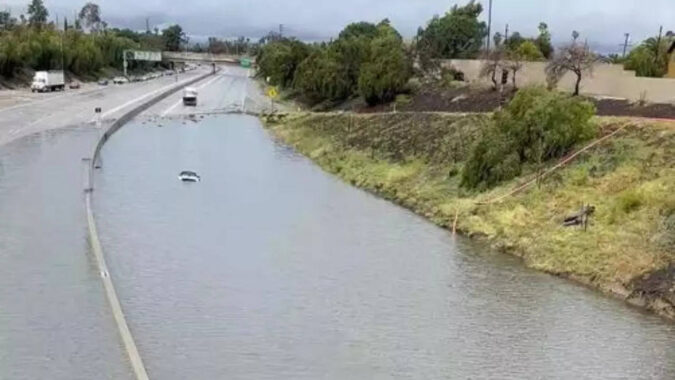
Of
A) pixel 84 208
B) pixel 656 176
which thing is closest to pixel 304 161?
pixel 84 208

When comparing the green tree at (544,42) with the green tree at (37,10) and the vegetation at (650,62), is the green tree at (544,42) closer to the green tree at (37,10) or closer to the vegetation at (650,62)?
the vegetation at (650,62)

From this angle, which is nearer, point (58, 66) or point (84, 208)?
point (84, 208)

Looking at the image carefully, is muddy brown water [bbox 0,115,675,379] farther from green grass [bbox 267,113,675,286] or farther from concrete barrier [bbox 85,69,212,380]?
green grass [bbox 267,113,675,286]

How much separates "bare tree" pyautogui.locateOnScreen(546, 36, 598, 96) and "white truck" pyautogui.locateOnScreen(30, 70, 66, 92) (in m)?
56.2

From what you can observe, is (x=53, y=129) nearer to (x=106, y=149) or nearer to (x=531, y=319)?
(x=106, y=149)

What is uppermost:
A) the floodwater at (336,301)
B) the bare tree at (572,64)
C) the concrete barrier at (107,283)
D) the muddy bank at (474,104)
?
the bare tree at (572,64)

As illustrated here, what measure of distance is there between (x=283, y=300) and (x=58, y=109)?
5232cm

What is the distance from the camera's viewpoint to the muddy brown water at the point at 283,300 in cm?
1639

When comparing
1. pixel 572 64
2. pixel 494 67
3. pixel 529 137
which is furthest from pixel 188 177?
pixel 494 67

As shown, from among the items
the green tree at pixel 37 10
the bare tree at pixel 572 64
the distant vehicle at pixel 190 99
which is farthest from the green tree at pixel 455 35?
the green tree at pixel 37 10

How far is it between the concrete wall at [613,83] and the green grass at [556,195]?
8.27 metres

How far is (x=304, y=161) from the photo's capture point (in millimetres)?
47500

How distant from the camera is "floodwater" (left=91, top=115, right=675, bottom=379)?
54.4 ft

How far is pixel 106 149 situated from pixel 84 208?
18656mm
